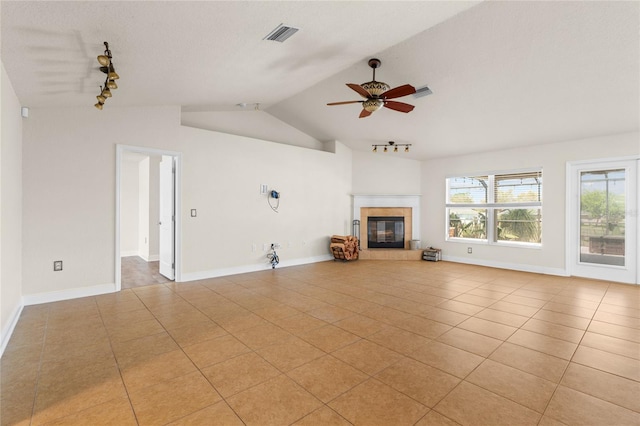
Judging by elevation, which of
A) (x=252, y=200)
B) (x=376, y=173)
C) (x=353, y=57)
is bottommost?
(x=252, y=200)

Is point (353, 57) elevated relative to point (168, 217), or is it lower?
elevated

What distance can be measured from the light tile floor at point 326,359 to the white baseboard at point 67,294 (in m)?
0.17

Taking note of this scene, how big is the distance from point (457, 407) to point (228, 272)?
447 centimetres

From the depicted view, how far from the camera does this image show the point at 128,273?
231 inches

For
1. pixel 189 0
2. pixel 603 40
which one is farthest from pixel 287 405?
pixel 603 40

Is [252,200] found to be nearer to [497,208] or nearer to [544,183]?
[497,208]

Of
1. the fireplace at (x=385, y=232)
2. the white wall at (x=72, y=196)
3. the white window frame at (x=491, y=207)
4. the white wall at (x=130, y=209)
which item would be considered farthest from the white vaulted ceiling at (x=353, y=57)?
the white wall at (x=130, y=209)

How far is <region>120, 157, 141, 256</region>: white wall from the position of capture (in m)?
8.51

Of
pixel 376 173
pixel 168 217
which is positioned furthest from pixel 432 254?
pixel 168 217

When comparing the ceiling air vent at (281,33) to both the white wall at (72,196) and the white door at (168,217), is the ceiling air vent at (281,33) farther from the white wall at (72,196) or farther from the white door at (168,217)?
the white door at (168,217)

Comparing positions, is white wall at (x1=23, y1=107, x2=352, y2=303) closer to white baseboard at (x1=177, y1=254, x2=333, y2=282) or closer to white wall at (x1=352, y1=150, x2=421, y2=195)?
white baseboard at (x1=177, y1=254, x2=333, y2=282)

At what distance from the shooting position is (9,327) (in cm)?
304

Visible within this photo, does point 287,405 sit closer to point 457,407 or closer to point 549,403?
point 457,407

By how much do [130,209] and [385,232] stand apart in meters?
7.09
